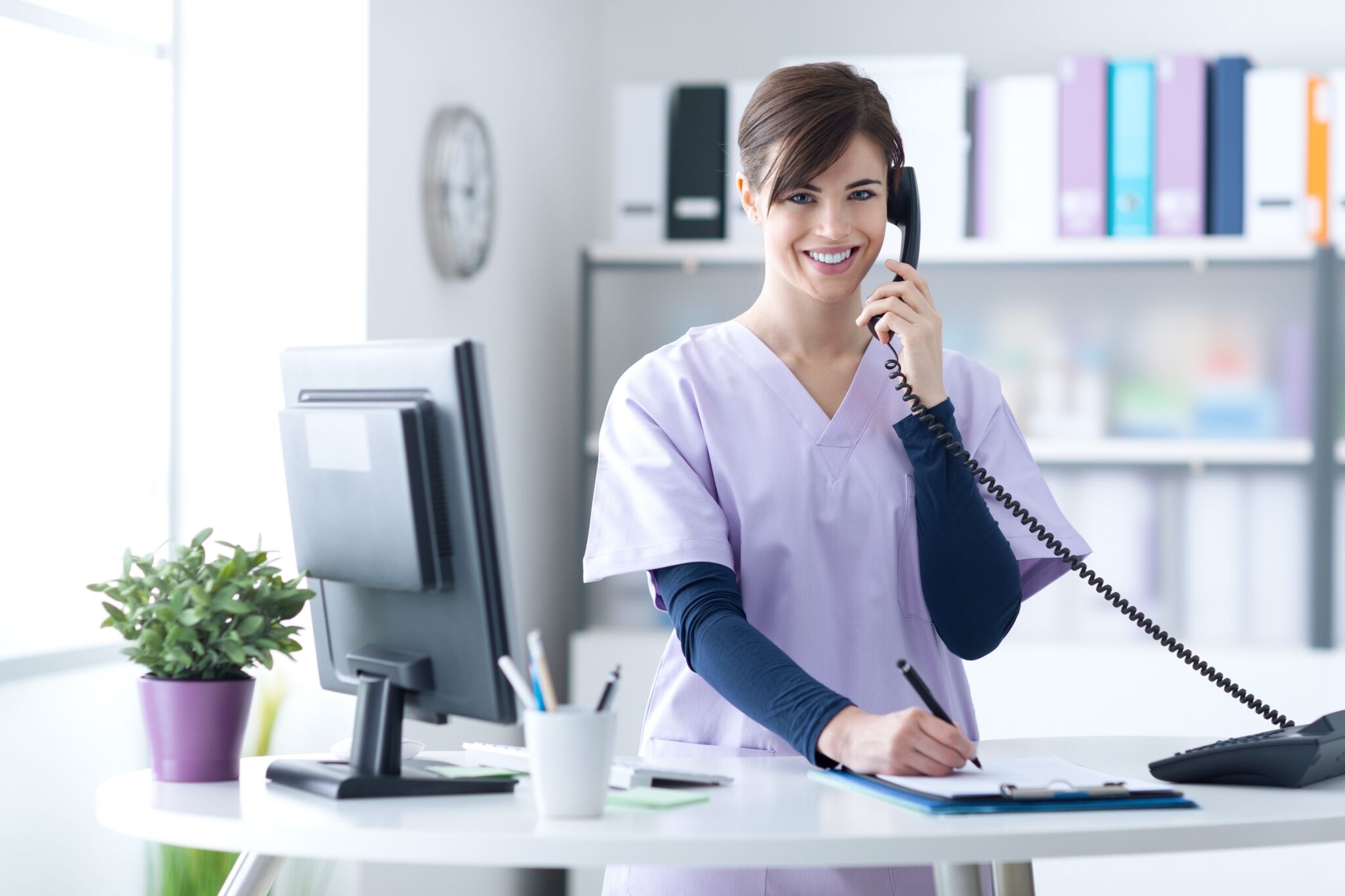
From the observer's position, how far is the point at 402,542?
44.0 inches

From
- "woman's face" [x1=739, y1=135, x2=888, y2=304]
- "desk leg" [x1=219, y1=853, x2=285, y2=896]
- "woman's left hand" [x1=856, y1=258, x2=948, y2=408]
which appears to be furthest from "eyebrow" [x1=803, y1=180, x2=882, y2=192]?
"desk leg" [x1=219, y1=853, x2=285, y2=896]

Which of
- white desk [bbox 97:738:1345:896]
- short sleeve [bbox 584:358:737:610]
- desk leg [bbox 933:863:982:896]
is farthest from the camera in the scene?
short sleeve [bbox 584:358:737:610]

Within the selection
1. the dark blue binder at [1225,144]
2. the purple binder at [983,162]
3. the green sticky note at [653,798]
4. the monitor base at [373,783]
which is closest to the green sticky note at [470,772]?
the monitor base at [373,783]

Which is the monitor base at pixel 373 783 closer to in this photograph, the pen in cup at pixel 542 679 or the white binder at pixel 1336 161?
the pen in cup at pixel 542 679

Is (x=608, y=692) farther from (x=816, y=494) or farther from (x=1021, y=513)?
(x=1021, y=513)

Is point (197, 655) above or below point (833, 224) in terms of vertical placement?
below

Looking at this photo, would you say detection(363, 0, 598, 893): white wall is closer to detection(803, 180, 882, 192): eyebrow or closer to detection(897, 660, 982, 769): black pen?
detection(803, 180, 882, 192): eyebrow

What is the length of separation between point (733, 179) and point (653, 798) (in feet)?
7.66

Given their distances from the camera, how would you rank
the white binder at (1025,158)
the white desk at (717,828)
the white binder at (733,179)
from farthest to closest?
the white binder at (733,179) < the white binder at (1025,158) < the white desk at (717,828)

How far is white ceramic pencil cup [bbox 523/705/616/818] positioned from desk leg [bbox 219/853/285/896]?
35 centimetres

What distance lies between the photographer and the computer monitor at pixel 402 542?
1084 mm

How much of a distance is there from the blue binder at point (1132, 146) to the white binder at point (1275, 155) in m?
0.20

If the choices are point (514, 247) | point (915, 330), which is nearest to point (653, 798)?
point (915, 330)

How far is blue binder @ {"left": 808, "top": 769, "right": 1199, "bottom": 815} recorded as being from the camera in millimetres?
1015
